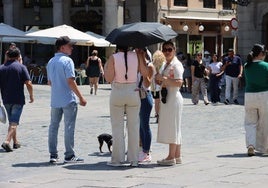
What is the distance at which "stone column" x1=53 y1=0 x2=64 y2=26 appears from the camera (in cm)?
4297

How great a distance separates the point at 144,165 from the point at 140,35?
2013 mm

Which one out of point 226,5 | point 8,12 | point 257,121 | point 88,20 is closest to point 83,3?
point 88,20

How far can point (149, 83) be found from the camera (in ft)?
36.0

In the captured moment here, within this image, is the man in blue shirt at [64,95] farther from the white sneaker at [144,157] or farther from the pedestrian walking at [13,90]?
the pedestrian walking at [13,90]

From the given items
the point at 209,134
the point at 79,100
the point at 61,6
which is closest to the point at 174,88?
the point at 79,100

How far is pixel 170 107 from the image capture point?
→ 11.0 meters

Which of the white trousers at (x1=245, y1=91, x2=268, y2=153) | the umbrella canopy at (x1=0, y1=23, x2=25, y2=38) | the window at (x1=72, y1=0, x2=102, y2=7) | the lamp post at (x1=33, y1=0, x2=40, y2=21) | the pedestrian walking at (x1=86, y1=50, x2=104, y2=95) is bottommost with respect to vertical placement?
the pedestrian walking at (x1=86, y1=50, x2=104, y2=95)

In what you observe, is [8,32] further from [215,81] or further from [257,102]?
[257,102]

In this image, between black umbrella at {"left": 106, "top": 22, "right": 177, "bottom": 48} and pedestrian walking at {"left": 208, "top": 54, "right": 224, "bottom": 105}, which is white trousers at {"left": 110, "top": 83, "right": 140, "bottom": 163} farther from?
pedestrian walking at {"left": 208, "top": 54, "right": 224, "bottom": 105}

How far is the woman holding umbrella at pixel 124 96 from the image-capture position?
10742mm

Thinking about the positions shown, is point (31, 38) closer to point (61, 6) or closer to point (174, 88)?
point (61, 6)

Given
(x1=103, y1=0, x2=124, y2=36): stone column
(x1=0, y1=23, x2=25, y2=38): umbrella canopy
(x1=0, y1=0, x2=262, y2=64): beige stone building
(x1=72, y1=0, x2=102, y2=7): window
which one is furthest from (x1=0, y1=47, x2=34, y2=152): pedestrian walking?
(x1=72, y1=0, x2=102, y2=7): window

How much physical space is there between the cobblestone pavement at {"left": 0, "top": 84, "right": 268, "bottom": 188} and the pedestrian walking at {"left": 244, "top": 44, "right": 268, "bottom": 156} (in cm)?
37

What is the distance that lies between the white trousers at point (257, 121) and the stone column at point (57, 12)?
31.7 meters
